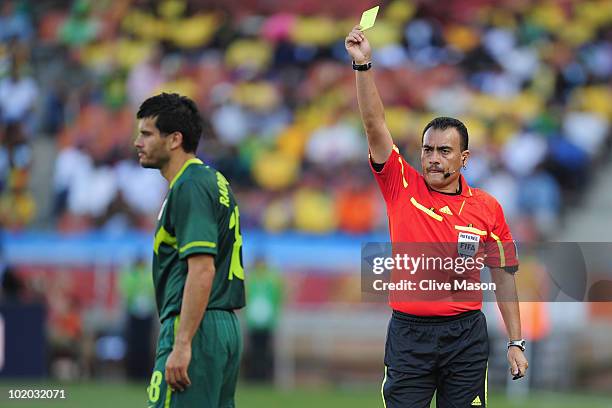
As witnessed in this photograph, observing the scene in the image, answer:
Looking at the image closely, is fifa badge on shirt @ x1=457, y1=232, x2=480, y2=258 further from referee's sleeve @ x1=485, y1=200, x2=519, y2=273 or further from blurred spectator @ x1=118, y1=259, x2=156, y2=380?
blurred spectator @ x1=118, y1=259, x2=156, y2=380

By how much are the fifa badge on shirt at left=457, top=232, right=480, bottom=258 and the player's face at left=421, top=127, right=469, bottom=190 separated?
0.30 metres

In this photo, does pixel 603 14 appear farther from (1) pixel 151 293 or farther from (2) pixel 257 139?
(1) pixel 151 293

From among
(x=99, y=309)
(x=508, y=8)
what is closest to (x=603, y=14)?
(x=508, y=8)

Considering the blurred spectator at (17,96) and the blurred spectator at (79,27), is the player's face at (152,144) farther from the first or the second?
the blurred spectator at (79,27)

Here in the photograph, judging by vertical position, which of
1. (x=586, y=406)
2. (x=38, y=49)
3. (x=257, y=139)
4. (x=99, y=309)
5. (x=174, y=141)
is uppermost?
(x=38, y=49)

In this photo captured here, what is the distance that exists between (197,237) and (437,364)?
154 cm

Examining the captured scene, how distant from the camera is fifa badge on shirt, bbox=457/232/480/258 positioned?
237 inches

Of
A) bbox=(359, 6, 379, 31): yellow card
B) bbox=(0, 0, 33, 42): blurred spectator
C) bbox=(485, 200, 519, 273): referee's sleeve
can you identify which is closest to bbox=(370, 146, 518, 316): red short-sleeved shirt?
bbox=(485, 200, 519, 273): referee's sleeve

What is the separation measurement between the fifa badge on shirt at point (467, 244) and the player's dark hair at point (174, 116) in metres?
1.50

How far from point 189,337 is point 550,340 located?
10.3 meters

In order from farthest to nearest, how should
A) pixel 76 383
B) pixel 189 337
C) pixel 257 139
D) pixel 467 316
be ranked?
1. pixel 257 139
2. pixel 76 383
3. pixel 467 316
4. pixel 189 337

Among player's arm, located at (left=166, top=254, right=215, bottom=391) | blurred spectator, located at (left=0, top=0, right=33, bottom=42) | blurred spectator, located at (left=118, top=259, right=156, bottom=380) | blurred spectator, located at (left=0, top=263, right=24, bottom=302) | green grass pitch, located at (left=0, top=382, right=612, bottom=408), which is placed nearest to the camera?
player's arm, located at (left=166, top=254, right=215, bottom=391)

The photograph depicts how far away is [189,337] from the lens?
5188mm

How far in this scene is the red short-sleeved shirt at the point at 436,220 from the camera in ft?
19.7
